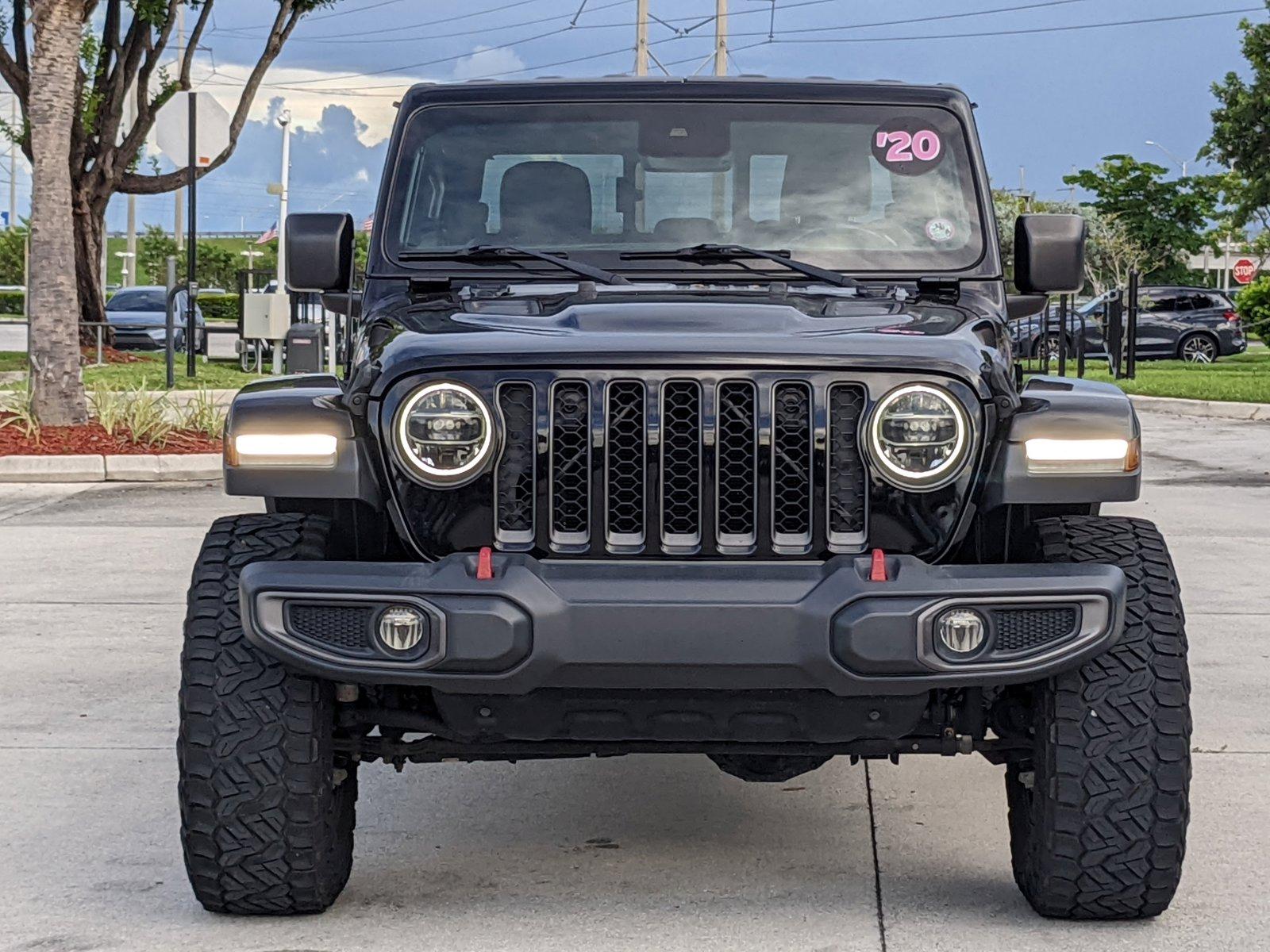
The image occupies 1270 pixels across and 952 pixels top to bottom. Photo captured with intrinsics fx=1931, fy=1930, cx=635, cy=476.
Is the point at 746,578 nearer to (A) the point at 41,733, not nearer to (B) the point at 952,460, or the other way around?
(B) the point at 952,460

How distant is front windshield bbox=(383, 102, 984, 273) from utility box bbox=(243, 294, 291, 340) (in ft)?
59.6

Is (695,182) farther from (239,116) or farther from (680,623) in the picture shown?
(239,116)

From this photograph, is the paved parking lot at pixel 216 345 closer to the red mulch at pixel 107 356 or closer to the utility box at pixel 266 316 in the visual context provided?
the red mulch at pixel 107 356

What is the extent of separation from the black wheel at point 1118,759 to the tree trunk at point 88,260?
23154 millimetres

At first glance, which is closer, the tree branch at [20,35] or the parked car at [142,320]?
the tree branch at [20,35]

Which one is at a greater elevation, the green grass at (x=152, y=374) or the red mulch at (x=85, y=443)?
the red mulch at (x=85, y=443)

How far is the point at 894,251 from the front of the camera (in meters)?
5.20

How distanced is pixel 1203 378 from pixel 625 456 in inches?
945

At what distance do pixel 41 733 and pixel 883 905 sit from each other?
2.95 m

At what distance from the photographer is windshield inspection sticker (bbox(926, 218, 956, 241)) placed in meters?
5.25

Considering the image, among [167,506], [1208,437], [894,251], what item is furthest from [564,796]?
[1208,437]

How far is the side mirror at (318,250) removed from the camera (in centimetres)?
546

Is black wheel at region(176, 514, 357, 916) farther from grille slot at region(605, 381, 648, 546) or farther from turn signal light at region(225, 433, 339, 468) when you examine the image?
grille slot at region(605, 381, 648, 546)

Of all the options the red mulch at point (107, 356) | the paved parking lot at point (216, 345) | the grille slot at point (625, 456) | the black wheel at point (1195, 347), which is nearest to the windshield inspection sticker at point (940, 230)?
the grille slot at point (625, 456)
